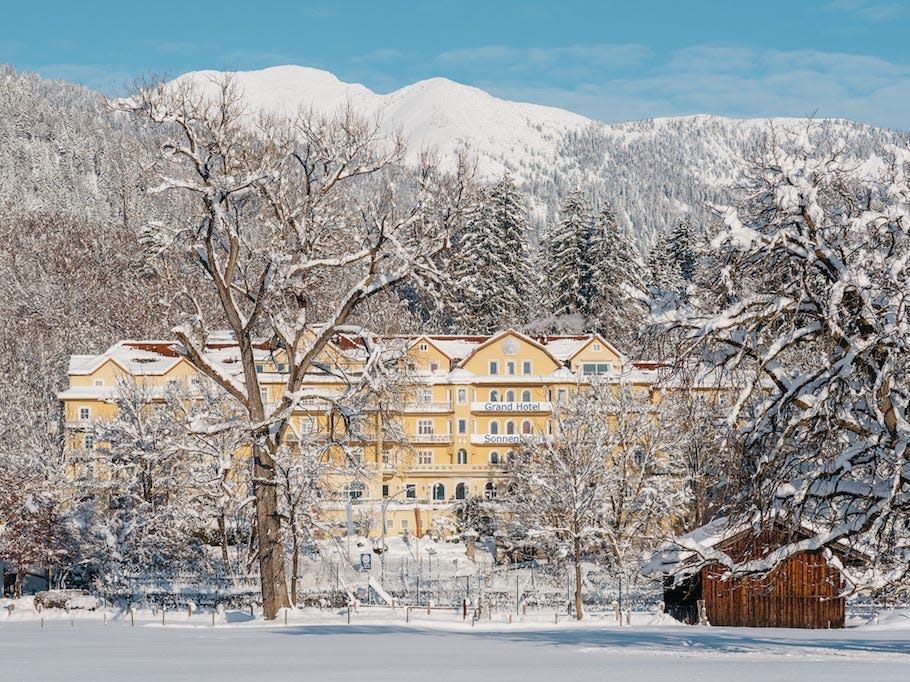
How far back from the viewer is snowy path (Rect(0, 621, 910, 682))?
11.5 meters

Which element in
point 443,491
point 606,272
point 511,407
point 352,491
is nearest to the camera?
point 352,491

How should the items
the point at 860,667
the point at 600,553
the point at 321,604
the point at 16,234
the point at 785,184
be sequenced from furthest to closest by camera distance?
the point at 16,234, the point at 600,553, the point at 321,604, the point at 785,184, the point at 860,667

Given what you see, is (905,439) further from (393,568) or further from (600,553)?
(393,568)

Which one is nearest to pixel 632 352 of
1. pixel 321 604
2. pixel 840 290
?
pixel 840 290

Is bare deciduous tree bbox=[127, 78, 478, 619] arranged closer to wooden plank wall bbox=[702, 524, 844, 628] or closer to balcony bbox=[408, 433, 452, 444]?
wooden plank wall bbox=[702, 524, 844, 628]

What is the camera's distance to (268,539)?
79.2ft

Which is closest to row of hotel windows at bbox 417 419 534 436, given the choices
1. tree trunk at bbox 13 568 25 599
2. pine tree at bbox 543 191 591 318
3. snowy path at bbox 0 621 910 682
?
pine tree at bbox 543 191 591 318

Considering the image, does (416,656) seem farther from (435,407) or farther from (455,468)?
(435,407)

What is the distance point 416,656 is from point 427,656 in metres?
0.14

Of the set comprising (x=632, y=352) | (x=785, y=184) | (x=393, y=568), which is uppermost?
(x=785, y=184)

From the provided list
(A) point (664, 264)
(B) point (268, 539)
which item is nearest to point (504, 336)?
(A) point (664, 264)

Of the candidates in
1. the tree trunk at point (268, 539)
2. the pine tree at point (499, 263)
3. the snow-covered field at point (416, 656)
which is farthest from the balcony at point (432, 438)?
the snow-covered field at point (416, 656)

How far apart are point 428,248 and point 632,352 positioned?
33.9ft

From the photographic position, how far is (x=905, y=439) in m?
13.0
